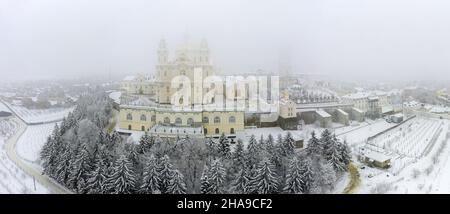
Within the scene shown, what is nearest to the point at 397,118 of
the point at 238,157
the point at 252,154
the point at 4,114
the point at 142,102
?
the point at 252,154

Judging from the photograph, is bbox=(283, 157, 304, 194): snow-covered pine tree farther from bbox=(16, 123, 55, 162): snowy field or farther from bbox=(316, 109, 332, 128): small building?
bbox=(16, 123, 55, 162): snowy field

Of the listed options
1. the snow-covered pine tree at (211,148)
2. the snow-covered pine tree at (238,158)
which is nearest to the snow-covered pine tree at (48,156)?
the snow-covered pine tree at (211,148)

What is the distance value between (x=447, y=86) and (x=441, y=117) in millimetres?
733

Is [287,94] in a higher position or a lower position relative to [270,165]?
higher

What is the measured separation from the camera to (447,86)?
3.38 m

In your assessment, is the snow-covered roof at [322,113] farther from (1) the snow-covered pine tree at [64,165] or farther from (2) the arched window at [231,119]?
(1) the snow-covered pine tree at [64,165]

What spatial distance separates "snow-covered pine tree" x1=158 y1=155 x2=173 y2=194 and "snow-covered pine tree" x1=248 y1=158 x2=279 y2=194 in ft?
2.59

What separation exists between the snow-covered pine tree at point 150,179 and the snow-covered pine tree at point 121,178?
0.36ft

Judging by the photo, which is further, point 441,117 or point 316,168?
point 441,117

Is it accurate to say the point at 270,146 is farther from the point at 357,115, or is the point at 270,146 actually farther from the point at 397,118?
the point at 397,118

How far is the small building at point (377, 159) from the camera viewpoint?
3.46 m

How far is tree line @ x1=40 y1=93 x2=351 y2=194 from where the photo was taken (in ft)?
9.91
